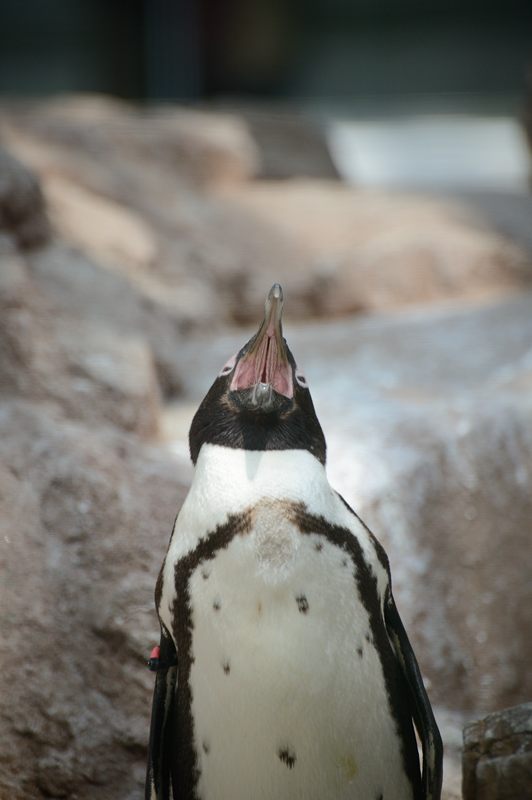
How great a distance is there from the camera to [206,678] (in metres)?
2.08

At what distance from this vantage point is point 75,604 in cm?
263

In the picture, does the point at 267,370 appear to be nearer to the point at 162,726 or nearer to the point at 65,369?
the point at 162,726

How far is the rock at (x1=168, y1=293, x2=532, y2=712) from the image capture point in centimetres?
312

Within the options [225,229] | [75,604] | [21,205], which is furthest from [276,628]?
[225,229]

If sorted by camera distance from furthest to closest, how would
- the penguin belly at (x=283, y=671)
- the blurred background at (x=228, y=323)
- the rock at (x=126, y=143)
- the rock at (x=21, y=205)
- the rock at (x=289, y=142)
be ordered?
the rock at (x=289, y=142), the rock at (x=126, y=143), the rock at (x=21, y=205), the blurred background at (x=228, y=323), the penguin belly at (x=283, y=671)

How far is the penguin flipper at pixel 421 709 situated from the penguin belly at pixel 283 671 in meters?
0.08

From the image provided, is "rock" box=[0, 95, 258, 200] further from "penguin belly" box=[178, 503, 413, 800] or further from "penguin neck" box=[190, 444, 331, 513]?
"penguin belly" box=[178, 503, 413, 800]

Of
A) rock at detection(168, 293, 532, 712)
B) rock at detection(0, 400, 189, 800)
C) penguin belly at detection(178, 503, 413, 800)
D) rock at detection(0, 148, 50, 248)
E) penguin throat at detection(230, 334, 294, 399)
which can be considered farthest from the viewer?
rock at detection(0, 148, 50, 248)

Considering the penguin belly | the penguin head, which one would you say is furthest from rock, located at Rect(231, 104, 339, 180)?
the penguin belly

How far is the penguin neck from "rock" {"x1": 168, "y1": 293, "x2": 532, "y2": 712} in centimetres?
101

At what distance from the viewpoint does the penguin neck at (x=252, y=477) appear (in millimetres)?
2057

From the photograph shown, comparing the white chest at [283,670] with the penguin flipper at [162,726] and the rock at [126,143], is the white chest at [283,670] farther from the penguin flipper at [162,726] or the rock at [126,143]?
the rock at [126,143]

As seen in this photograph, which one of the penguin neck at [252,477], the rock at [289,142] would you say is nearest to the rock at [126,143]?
the rock at [289,142]

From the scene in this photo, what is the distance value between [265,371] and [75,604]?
824 mm
